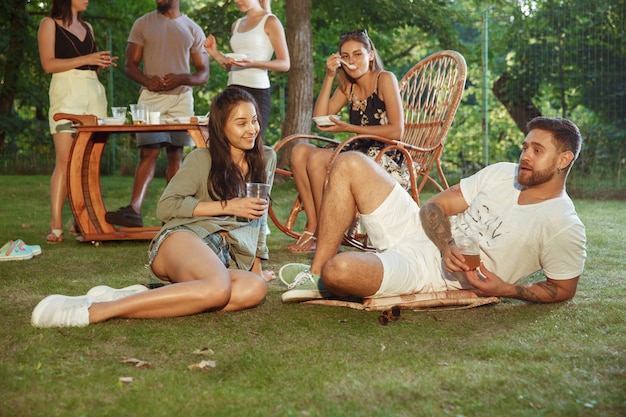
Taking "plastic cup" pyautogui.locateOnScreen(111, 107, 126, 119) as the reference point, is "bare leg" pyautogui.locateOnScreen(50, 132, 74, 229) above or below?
below

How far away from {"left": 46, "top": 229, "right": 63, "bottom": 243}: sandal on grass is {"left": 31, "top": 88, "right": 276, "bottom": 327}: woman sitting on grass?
2.19m

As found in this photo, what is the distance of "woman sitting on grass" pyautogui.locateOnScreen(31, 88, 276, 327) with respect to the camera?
308cm

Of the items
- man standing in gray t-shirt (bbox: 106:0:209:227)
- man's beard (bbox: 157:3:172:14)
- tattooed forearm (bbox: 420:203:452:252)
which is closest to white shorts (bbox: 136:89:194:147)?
man standing in gray t-shirt (bbox: 106:0:209:227)

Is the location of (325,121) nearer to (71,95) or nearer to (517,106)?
(71,95)

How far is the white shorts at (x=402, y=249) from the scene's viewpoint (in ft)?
10.7

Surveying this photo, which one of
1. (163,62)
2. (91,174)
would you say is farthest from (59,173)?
(163,62)

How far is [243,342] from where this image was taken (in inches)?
112

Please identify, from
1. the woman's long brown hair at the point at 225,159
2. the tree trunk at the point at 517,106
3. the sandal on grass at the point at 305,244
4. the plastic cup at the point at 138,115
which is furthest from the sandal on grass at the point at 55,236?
the tree trunk at the point at 517,106

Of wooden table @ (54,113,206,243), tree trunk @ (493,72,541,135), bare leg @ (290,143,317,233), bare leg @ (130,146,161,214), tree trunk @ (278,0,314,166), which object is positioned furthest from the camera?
tree trunk @ (493,72,541,135)

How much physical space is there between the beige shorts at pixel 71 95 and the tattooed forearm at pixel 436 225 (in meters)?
2.90

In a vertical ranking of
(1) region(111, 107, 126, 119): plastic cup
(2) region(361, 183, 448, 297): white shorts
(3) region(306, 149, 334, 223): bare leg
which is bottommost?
(2) region(361, 183, 448, 297): white shorts

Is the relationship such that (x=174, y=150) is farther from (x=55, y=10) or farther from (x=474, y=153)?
(x=474, y=153)

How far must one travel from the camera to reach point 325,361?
260cm

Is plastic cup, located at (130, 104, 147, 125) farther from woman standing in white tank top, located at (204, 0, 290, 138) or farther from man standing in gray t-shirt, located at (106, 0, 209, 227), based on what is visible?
woman standing in white tank top, located at (204, 0, 290, 138)
